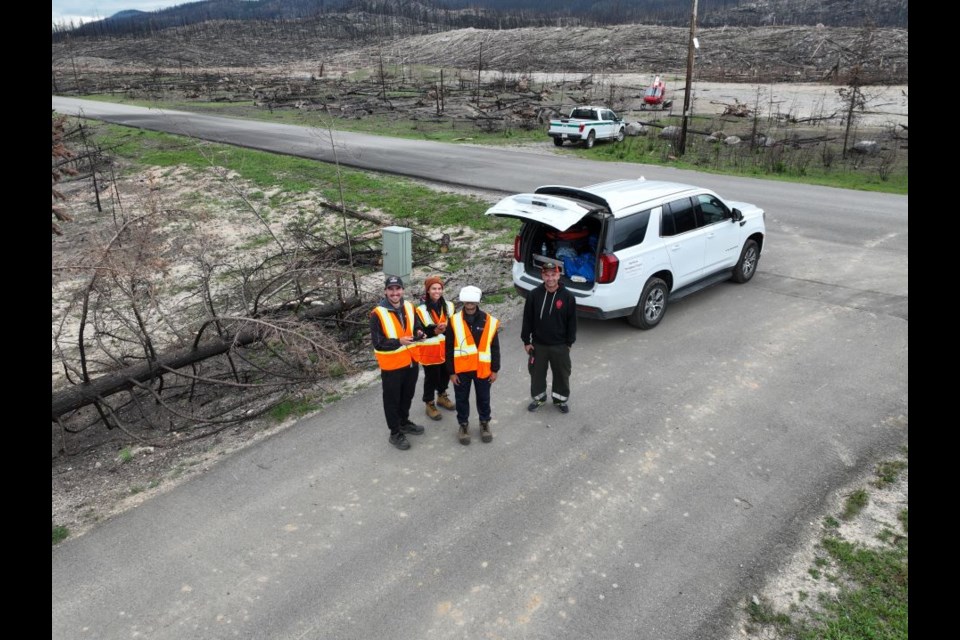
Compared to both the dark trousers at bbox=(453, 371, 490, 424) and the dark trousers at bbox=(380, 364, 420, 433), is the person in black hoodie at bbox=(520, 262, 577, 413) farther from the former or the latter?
the dark trousers at bbox=(380, 364, 420, 433)

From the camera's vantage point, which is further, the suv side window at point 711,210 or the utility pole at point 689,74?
the utility pole at point 689,74

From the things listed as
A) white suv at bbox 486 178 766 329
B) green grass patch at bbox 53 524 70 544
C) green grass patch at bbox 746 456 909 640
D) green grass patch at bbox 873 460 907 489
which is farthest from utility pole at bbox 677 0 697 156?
green grass patch at bbox 53 524 70 544

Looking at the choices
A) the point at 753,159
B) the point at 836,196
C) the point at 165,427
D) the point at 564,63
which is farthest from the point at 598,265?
the point at 564,63

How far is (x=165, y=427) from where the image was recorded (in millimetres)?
7012

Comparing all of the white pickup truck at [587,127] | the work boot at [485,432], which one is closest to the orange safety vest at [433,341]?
the work boot at [485,432]

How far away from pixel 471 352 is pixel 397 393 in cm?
83

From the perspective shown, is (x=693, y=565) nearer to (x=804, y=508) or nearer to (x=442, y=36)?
(x=804, y=508)

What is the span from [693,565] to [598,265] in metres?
4.21

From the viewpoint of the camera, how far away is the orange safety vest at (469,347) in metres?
5.87

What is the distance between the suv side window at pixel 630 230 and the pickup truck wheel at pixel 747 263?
2718 mm

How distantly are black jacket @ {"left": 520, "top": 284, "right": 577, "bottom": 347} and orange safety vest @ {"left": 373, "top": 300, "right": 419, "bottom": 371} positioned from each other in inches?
48.8

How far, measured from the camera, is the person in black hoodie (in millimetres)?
6266

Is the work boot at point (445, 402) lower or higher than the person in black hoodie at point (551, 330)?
lower

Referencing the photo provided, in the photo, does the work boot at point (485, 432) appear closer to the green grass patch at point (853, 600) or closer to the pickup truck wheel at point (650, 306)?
the green grass patch at point (853, 600)
